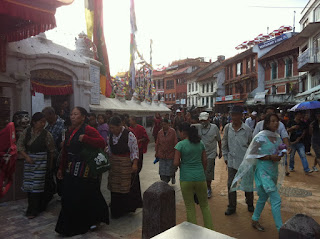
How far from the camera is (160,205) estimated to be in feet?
8.36

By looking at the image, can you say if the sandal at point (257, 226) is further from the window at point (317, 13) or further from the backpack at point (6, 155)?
the window at point (317, 13)

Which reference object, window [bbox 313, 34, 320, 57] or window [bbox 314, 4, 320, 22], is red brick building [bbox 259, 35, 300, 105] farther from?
window [bbox 313, 34, 320, 57]

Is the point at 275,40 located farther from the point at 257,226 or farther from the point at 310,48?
the point at 257,226

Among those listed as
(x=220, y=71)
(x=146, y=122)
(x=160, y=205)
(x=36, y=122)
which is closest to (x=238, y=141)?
(x=160, y=205)

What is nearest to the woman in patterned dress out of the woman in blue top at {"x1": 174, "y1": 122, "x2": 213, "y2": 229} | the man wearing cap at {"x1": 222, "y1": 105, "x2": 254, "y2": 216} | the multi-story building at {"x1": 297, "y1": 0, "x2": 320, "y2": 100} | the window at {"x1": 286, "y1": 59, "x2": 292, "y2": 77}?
the woman in blue top at {"x1": 174, "y1": 122, "x2": 213, "y2": 229}

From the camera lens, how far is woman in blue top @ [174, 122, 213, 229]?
349 centimetres

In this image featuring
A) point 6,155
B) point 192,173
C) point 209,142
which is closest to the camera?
point 6,155

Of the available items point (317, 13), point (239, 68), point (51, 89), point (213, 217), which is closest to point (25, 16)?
point (51, 89)

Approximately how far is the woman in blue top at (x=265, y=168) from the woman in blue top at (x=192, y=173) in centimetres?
65

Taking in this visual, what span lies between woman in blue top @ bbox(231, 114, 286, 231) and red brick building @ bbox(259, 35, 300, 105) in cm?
2379

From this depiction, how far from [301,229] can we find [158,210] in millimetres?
1332

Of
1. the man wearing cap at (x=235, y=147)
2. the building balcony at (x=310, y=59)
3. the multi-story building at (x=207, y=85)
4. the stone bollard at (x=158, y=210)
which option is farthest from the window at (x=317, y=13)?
the stone bollard at (x=158, y=210)

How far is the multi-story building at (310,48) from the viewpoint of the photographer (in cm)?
1933

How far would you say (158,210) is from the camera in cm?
255
